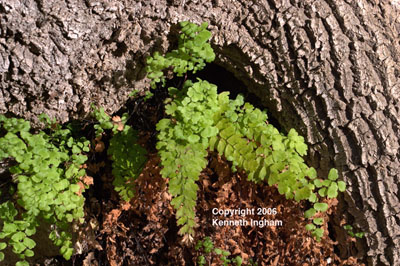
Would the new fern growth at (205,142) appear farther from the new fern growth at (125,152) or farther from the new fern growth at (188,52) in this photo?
the new fern growth at (125,152)

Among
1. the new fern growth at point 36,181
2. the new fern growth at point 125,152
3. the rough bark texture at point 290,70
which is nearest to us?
the new fern growth at point 36,181

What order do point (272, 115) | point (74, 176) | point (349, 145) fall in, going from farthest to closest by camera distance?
point (272, 115) → point (349, 145) → point (74, 176)

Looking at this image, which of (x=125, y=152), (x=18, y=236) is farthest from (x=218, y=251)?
(x=18, y=236)

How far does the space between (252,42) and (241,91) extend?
47cm

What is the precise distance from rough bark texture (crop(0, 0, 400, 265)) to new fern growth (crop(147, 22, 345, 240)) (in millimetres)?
252

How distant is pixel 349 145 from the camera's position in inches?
105

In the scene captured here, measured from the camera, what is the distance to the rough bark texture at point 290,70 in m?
→ 2.35

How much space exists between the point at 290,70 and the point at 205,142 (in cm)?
78

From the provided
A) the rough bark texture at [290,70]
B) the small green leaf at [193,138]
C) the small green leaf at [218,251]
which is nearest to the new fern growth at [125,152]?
the rough bark texture at [290,70]

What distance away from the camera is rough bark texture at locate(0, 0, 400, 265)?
7.72 feet

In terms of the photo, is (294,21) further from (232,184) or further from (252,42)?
(232,184)

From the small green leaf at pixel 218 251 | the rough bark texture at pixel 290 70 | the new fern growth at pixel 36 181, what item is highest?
the rough bark texture at pixel 290 70

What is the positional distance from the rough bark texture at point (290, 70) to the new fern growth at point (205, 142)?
0.25m

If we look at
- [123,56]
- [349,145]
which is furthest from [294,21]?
[123,56]
